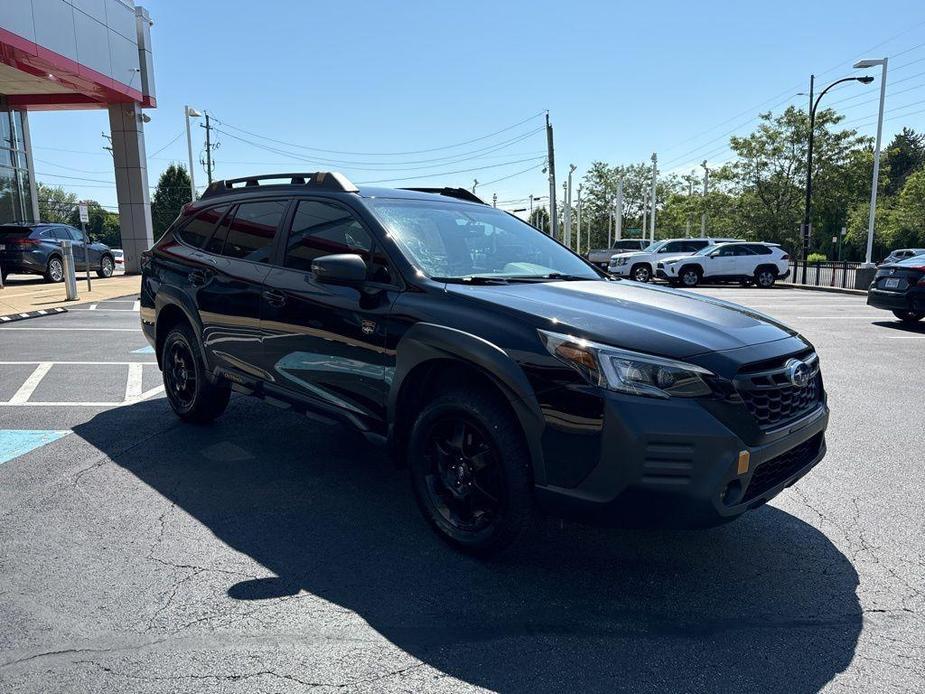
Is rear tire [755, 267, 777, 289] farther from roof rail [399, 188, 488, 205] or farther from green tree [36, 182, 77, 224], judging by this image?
green tree [36, 182, 77, 224]

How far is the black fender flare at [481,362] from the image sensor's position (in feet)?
9.25

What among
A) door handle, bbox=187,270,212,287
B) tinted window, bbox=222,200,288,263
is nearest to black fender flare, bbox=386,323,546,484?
tinted window, bbox=222,200,288,263

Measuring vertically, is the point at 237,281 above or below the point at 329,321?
above

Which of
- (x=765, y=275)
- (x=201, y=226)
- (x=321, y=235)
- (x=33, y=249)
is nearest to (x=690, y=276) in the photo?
(x=765, y=275)

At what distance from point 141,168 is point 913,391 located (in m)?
25.9

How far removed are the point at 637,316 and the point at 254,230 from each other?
→ 9.06ft

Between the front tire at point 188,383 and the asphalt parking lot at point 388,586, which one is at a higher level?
→ the front tire at point 188,383

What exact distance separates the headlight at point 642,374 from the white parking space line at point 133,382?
5.29 metres

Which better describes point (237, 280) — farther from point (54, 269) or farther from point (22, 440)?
point (54, 269)

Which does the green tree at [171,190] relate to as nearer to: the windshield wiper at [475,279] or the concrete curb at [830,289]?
the concrete curb at [830,289]

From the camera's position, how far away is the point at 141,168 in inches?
997

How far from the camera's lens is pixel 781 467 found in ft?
9.82

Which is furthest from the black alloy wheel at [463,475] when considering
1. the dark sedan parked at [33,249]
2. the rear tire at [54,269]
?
the rear tire at [54,269]

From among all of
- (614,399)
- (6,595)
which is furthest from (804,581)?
(6,595)
